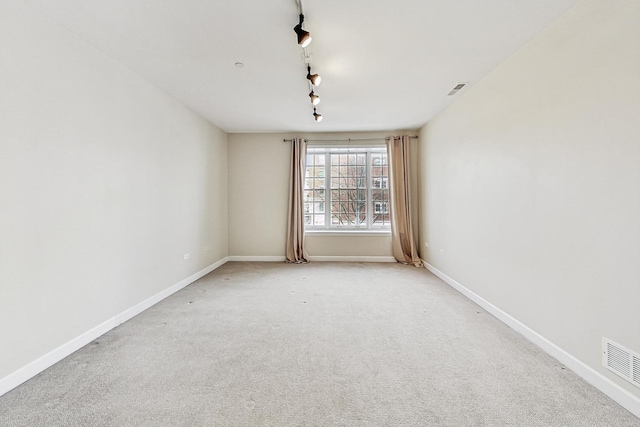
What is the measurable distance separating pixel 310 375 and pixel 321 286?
6.32 feet

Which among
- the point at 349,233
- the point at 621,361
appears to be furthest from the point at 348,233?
the point at 621,361

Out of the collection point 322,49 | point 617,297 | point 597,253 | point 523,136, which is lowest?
point 617,297

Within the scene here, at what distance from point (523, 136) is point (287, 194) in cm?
383

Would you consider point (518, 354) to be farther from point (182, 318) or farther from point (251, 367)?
point (182, 318)

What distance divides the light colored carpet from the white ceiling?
2.55 metres

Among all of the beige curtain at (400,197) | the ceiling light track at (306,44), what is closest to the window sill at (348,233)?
the beige curtain at (400,197)

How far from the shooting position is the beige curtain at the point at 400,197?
4.92 meters

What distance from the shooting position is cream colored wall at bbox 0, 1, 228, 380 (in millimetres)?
1672

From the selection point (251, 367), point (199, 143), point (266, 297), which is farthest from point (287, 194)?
point (251, 367)

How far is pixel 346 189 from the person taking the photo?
5.36 m

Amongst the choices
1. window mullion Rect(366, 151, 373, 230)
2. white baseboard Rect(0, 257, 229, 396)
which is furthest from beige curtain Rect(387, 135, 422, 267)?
white baseboard Rect(0, 257, 229, 396)

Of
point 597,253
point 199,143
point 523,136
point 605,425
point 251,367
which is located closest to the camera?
point 605,425

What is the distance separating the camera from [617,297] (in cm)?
154

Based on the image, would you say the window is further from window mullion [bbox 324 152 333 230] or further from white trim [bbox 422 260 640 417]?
white trim [bbox 422 260 640 417]
